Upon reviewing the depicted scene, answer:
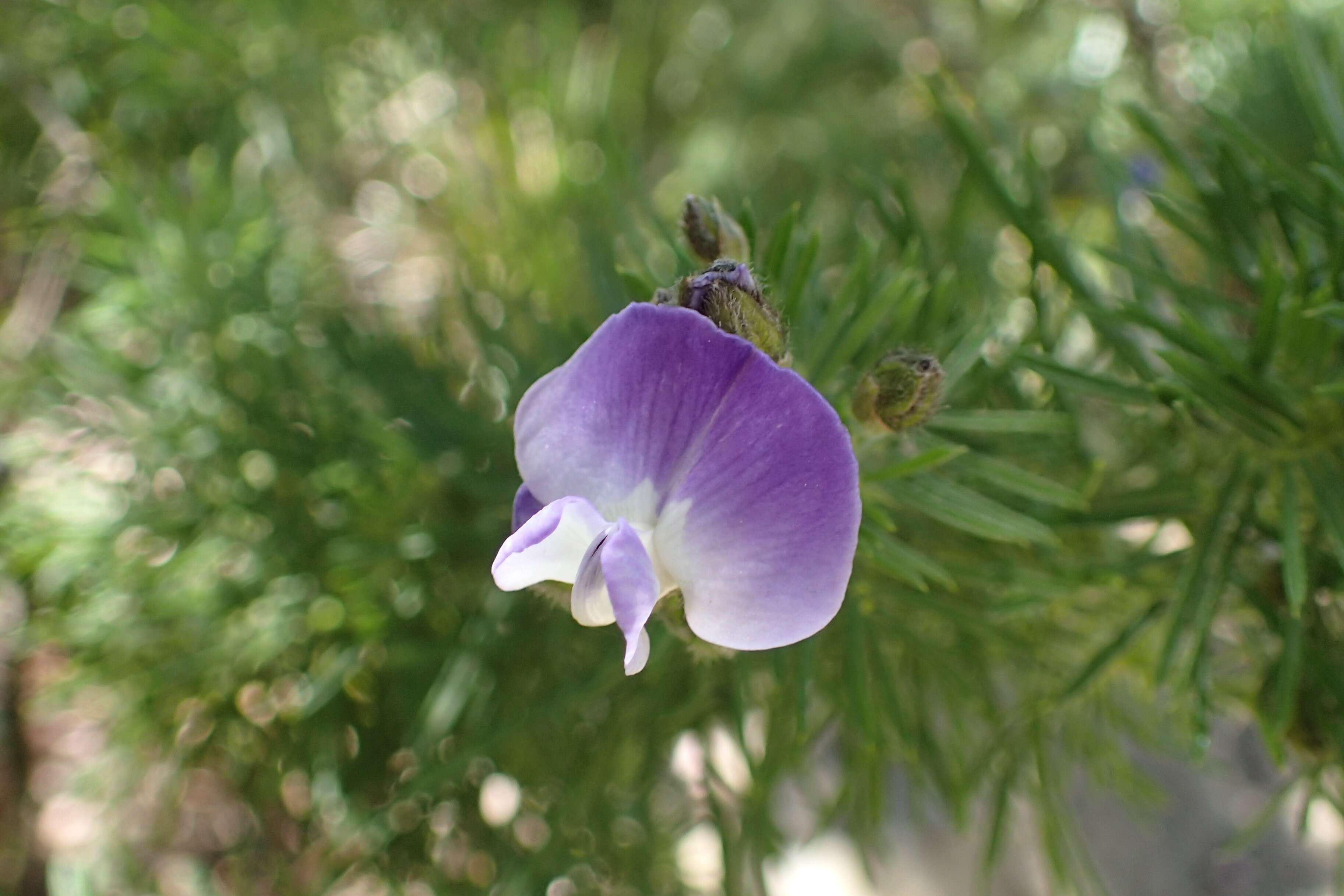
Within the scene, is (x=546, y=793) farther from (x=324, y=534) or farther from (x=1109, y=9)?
(x=1109, y=9)

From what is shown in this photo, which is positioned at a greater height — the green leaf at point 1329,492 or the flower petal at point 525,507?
the flower petal at point 525,507

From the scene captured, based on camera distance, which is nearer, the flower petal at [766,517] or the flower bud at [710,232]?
the flower petal at [766,517]

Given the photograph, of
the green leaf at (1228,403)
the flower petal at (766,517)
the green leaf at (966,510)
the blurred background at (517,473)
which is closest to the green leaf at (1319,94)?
the blurred background at (517,473)

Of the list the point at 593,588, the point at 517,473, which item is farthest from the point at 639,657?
the point at 517,473

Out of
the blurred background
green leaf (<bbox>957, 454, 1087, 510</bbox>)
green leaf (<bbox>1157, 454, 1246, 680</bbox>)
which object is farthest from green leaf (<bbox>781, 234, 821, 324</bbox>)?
green leaf (<bbox>1157, 454, 1246, 680</bbox>)

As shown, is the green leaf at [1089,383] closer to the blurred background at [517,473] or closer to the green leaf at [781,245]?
the blurred background at [517,473]

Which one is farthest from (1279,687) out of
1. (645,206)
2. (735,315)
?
(645,206)
